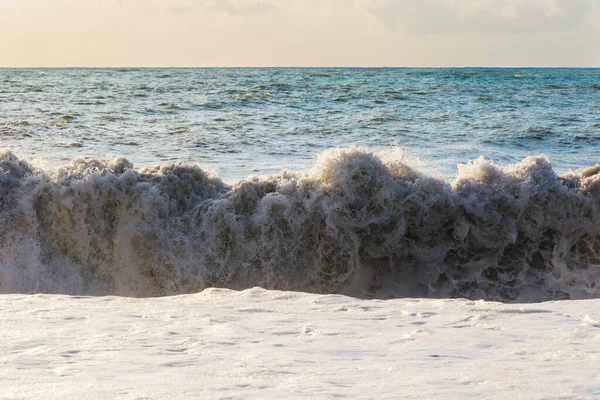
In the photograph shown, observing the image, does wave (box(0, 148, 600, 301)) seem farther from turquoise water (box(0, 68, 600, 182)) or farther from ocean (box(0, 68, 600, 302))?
turquoise water (box(0, 68, 600, 182))

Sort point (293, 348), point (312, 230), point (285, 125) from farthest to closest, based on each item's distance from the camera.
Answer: point (285, 125) < point (312, 230) < point (293, 348)

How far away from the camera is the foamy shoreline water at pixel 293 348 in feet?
11.5

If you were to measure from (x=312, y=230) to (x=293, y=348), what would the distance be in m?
3.97

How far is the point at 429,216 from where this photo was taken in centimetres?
841

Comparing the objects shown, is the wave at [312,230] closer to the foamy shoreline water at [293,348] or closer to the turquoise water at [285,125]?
the turquoise water at [285,125]

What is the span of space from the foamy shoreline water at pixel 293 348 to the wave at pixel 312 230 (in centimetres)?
219

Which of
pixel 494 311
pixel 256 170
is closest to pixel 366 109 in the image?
pixel 256 170

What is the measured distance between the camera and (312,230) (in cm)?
818

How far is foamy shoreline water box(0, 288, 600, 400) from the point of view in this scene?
3502 mm

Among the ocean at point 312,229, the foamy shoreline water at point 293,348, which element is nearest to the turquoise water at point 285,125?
the ocean at point 312,229

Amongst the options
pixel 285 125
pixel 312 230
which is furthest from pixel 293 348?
pixel 285 125

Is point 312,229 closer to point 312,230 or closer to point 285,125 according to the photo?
point 312,230

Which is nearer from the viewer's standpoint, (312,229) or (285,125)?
(312,229)

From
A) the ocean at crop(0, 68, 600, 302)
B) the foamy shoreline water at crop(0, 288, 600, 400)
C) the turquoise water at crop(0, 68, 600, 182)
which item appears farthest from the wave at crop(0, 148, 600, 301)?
the foamy shoreline water at crop(0, 288, 600, 400)
